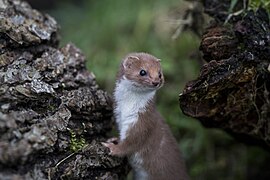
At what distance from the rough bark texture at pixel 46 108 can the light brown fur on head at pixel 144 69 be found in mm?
266

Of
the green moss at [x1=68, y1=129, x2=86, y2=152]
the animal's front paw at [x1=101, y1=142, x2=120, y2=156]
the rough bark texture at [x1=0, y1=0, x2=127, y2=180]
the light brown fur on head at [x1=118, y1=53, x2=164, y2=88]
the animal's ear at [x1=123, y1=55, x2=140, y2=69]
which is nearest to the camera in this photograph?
Answer: the rough bark texture at [x1=0, y1=0, x2=127, y2=180]

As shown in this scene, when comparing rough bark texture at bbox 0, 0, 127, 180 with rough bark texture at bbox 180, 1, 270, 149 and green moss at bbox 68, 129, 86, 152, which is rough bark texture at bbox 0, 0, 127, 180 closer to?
green moss at bbox 68, 129, 86, 152

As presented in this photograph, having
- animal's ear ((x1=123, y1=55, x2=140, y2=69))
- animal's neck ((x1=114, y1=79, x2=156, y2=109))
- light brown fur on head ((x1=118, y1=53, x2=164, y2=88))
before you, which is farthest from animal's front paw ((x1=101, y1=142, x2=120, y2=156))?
animal's ear ((x1=123, y1=55, x2=140, y2=69))

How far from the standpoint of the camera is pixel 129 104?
3650 millimetres

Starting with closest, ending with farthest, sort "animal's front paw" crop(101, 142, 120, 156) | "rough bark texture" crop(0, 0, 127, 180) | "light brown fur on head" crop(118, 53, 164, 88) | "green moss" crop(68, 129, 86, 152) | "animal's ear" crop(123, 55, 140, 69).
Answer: "rough bark texture" crop(0, 0, 127, 180)
"green moss" crop(68, 129, 86, 152)
"animal's front paw" crop(101, 142, 120, 156)
"light brown fur on head" crop(118, 53, 164, 88)
"animal's ear" crop(123, 55, 140, 69)

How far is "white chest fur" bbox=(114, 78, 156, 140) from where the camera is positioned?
3629mm

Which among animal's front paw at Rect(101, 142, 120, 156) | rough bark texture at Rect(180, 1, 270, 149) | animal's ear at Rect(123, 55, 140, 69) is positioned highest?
animal's ear at Rect(123, 55, 140, 69)

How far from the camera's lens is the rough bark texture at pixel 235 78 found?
3154 mm

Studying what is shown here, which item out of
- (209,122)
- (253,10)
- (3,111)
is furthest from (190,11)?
(3,111)

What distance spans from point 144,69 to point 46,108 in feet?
2.82

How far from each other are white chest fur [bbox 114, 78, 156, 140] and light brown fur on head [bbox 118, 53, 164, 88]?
0.22ft

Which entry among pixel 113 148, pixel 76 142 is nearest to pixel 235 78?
pixel 113 148

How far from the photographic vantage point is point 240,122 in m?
3.55

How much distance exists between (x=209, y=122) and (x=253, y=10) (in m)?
0.88
